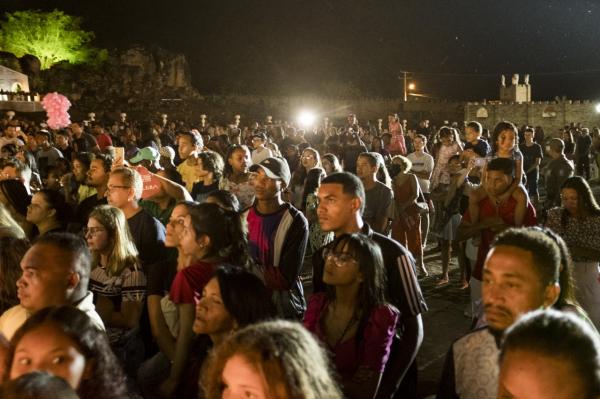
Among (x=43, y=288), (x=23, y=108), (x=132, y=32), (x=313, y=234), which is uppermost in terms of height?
(x=132, y=32)

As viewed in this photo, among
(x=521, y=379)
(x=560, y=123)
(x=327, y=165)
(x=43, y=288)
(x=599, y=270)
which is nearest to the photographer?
(x=521, y=379)

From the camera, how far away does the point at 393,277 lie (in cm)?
322

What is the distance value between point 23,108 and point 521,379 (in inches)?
1577

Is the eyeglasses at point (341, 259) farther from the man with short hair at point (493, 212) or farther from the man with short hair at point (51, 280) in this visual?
the man with short hair at point (493, 212)

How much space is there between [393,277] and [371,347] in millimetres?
597

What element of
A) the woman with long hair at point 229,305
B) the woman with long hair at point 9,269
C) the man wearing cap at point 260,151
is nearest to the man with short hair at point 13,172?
the woman with long hair at point 9,269

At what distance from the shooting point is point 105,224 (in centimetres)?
387

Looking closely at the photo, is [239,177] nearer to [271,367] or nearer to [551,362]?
[271,367]

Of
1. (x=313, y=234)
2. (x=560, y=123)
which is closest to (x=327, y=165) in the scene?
(x=313, y=234)

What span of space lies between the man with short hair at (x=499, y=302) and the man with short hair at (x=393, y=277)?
0.63 metres

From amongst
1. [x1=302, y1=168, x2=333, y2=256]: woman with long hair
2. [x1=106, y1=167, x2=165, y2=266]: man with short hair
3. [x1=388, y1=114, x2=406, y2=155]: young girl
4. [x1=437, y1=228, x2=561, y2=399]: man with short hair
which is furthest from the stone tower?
[x1=437, y1=228, x2=561, y2=399]: man with short hair

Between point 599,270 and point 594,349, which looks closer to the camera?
point 594,349

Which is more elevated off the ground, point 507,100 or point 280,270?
point 507,100

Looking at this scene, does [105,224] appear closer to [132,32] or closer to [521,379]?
[521,379]
